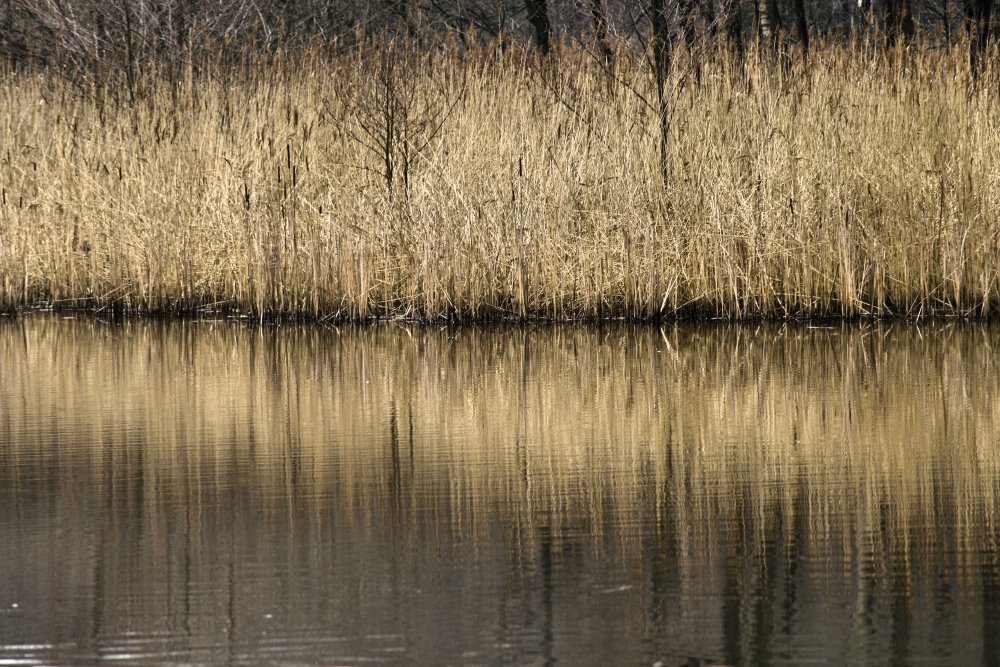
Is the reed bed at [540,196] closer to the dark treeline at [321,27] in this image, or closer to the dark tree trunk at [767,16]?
the dark treeline at [321,27]

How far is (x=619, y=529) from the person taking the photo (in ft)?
12.6

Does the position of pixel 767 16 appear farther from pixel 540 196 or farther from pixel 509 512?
pixel 509 512

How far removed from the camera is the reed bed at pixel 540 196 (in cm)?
912

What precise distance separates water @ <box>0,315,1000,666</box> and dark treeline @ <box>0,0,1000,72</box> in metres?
3.86

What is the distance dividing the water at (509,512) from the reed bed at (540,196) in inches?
68.3

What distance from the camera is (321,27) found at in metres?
16.7

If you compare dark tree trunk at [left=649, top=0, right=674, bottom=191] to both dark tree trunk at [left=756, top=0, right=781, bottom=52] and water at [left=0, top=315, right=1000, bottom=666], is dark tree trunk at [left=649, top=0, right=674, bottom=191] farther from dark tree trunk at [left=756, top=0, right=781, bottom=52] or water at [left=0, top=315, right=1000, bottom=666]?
dark tree trunk at [left=756, top=0, right=781, bottom=52]

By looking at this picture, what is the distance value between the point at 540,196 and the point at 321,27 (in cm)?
821

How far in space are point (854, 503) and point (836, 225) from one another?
17.2ft

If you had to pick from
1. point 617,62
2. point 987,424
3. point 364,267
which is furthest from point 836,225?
point 987,424

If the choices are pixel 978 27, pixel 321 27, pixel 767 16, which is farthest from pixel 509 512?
pixel 767 16

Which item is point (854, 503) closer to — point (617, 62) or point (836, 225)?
point (836, 225)

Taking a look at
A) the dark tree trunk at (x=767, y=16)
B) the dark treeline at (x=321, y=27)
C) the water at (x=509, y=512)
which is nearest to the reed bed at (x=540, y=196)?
the dark treeline at (x=321, y=27)

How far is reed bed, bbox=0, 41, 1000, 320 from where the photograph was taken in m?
9.12
